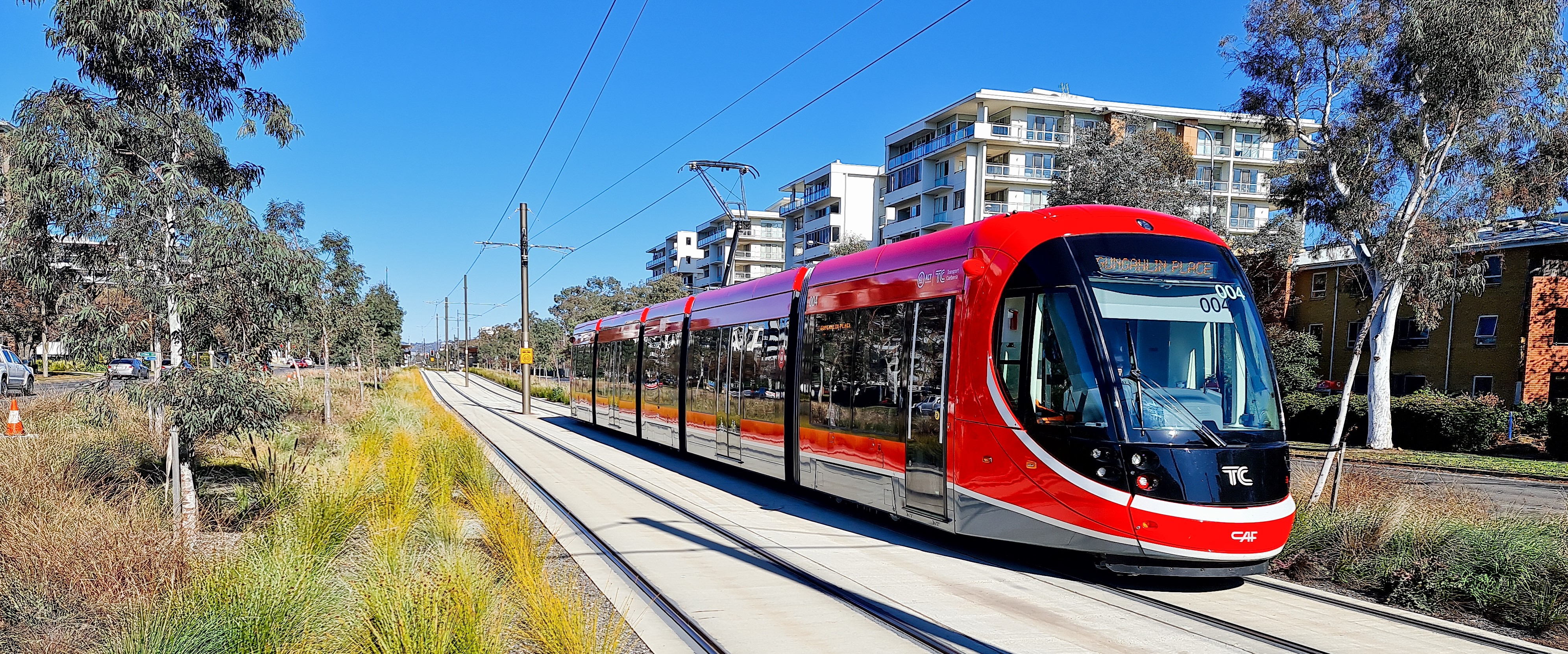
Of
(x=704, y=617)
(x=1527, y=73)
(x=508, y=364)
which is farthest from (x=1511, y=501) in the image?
(x=508, y=364)

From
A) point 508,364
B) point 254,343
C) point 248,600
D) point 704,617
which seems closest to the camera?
point 248,600

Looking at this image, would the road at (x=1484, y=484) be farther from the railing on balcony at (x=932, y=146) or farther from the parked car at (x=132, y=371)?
the railing on balcony at (x=932, y=146)

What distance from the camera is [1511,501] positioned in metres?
15.2

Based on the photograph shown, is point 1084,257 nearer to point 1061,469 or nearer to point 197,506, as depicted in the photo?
point 1061,469

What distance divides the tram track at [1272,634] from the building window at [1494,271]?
34027 mm

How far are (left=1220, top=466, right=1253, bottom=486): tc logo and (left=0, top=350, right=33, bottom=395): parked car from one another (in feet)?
110

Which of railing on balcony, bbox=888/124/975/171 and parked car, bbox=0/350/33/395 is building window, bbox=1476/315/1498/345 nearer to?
railing on balcony, bbox=888/124/975/171

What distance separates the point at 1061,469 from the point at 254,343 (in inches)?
288

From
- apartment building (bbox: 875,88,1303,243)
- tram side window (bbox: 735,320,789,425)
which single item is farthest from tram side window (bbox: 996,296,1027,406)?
apartment building (bbox: 875,88,1303,243)

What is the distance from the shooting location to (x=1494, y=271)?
1374 inches

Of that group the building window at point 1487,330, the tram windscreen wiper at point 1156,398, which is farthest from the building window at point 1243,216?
the tram windscreen wiper at point 1156,398

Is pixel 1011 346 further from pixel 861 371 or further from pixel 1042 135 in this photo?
pixel 1042 135

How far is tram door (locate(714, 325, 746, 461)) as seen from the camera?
47.8ft

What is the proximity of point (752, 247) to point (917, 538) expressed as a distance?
9787cm
